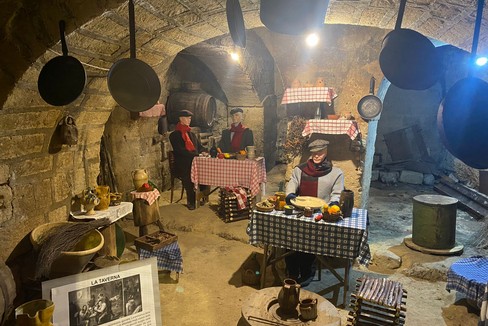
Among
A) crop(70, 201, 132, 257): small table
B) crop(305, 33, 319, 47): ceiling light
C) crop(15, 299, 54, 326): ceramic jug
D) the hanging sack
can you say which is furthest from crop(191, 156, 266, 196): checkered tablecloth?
crop(15, 299, 54, 326): ceramic jug

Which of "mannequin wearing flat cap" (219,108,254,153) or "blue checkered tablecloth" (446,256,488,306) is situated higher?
"mannequin wearing flat cap" (219,108,254,153)

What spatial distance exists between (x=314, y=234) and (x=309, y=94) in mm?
2737

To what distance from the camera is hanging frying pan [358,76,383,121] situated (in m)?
5.66

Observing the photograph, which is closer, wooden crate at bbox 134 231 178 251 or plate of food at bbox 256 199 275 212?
plate of food at bbox 256 199 275 212

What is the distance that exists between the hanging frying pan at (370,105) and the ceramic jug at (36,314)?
500cm

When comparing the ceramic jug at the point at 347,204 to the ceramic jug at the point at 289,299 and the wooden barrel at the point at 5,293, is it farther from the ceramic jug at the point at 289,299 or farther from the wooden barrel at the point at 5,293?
the wooden barrel at the point at 5,293

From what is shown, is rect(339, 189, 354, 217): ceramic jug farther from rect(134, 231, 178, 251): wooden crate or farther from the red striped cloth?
the red striped cloth

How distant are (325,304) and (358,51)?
424cm

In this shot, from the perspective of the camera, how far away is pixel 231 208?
6.39m

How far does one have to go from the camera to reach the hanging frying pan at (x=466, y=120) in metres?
→ 2.26

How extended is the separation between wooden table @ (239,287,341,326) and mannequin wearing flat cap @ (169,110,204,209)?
402 centimetres

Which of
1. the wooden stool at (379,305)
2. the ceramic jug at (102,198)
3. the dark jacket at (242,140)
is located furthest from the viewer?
the dark jacket at (242,140)

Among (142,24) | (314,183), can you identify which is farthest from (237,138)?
(142,24)

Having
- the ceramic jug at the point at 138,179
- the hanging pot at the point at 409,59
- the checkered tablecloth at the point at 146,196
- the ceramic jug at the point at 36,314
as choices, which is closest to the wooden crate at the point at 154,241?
the checkered tablecloth at the point at 146,196
